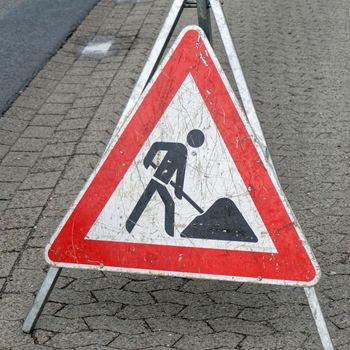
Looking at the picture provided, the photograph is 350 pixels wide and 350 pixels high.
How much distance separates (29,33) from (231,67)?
21.4ft

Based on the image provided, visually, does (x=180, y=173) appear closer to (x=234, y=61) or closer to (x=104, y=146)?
(x=234, y=61)

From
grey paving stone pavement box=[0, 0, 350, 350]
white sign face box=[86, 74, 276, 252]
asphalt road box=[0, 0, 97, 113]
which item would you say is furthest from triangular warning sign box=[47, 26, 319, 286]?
asphalt road box=[0, 0, 97, 113]

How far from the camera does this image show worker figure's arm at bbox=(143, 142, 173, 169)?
15.8 feet

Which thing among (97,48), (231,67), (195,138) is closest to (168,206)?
(195,138)

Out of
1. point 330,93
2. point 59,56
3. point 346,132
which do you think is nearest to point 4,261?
point 346,132

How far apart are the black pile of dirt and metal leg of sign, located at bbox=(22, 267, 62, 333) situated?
2.03 feet

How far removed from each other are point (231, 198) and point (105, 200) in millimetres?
554

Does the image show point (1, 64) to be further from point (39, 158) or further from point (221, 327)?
point (221, 327)

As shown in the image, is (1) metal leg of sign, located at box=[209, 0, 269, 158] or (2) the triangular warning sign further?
(1) metal leg of sign, located at box=[209, 0, 269, 158]

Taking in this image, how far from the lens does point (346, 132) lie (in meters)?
7.98

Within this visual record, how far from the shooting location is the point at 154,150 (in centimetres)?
484

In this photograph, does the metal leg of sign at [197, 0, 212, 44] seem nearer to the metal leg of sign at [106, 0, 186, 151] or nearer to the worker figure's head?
the metal leg of sign at [106, 0, 186, 151]

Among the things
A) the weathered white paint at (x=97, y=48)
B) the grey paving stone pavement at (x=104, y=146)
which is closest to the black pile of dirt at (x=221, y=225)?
the grey paving stone pavement at (x=104, y=146)

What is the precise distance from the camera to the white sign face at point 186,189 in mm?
4758
